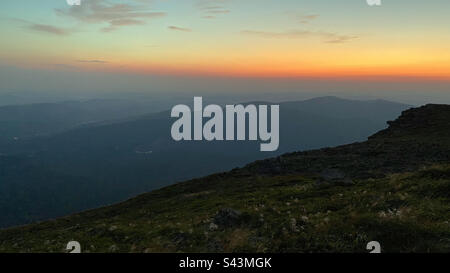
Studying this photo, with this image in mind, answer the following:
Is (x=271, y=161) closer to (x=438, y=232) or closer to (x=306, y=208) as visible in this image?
(x=306, y=208)

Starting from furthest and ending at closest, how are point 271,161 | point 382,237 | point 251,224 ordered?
1. point 271,161
2. point 251,224
3. point 382,237

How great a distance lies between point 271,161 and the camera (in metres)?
53.1

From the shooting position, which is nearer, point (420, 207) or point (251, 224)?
point (420, 207)

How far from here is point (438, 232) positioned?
11.6 m

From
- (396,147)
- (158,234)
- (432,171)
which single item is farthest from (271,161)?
(158,234)

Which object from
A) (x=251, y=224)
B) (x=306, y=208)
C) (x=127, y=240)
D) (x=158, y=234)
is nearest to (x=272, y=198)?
(x=306, y=208)

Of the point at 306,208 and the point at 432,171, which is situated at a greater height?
the point at 432,171

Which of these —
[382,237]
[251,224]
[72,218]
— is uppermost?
[382,237]

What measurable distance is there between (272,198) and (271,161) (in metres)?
30.7
